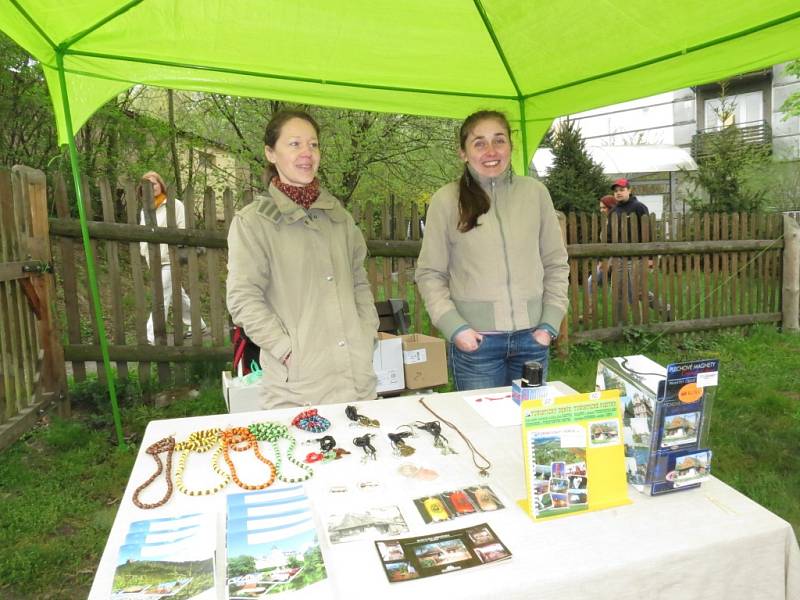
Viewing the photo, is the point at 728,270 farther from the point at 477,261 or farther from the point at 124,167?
the point at 124,167

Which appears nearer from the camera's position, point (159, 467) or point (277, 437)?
point (159, 467)

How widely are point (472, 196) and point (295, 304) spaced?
2.94 ft

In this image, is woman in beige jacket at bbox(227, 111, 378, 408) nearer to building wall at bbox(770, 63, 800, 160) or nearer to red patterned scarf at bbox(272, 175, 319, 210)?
red patterned scarf at bbox(272, 175, 319, 210)

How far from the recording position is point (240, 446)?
5.58ft

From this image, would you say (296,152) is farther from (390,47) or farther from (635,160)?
(635,160)

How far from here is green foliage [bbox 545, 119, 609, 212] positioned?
483 inches

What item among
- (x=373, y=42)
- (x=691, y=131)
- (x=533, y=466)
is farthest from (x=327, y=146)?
(x=691, y=131)

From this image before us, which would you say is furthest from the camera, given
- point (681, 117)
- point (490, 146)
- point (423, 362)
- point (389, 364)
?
point (681, 117)

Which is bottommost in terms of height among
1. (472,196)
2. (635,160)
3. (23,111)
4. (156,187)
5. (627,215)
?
(472,196)

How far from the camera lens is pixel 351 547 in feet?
3.81

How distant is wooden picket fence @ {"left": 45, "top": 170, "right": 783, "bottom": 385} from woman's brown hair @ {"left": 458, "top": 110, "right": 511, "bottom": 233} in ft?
8.51

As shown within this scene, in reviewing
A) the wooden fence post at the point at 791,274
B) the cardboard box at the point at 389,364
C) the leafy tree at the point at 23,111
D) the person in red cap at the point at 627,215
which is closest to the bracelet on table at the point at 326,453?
the cardboard box at the point at 389,364

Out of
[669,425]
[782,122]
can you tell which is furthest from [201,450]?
[782,122]

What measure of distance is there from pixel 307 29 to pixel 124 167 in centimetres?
750
